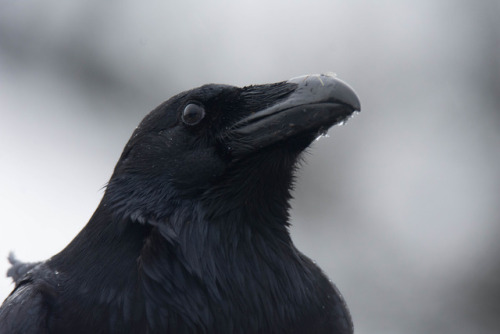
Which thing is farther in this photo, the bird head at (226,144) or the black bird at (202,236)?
the bird head at (226,144)

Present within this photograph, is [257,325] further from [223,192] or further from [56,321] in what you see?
[56,321]

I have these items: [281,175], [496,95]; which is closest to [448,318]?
[496,95]

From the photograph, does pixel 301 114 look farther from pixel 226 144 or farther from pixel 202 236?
pixel 202 236

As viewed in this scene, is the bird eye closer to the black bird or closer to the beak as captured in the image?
the black bird

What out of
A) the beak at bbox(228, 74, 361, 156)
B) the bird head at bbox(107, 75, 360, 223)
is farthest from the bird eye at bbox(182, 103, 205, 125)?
the beak at bbox(228, 74, 361, 156)

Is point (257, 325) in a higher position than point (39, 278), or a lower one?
lower

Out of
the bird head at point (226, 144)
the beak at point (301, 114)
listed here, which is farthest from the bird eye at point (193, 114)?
the beak at point (301, 114)

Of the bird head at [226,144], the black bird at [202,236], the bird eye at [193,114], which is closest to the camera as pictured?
the black bird at [202,236]

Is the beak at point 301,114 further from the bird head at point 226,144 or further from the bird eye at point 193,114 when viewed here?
the bird eye at point 193,114

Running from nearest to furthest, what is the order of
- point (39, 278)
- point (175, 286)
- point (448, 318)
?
point (175, 286) < point (39, 278) < point (448, 318)
